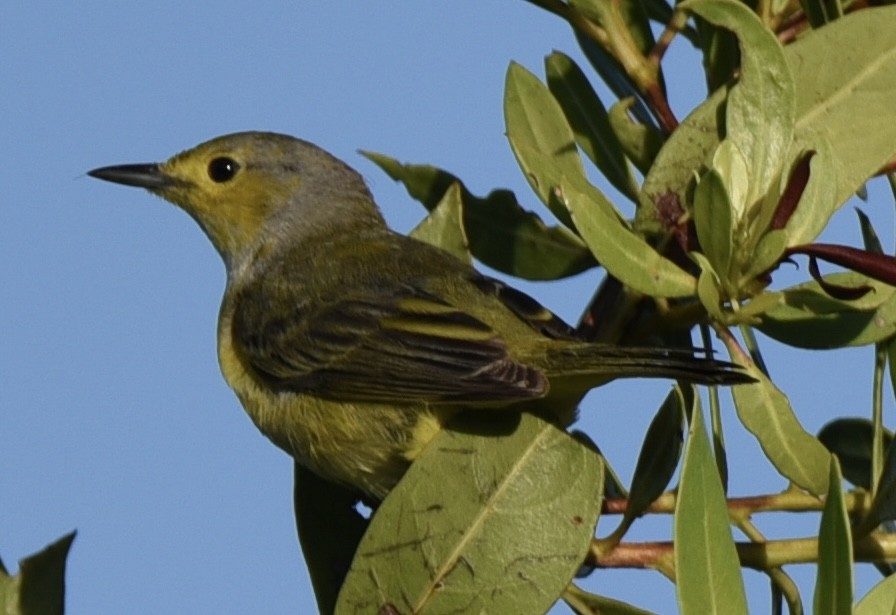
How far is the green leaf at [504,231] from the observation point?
3553mm

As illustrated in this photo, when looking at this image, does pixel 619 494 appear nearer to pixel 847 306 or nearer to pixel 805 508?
pixel 805 508

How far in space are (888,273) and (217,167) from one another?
10.4 ft

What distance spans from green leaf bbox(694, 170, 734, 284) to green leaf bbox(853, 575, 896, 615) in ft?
2.21

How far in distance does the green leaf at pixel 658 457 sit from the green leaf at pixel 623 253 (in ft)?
0.82

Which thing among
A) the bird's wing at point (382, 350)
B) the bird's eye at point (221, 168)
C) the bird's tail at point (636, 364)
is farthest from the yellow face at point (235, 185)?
the bird's tail at point (636, 364)

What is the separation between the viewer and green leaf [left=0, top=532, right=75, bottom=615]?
2.50m

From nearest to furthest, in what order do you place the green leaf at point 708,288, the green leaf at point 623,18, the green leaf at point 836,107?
the green leaf at point 708,288
the green leaf at point 836,107
the green leaf at point 623,18

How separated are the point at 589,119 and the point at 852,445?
1.06 meters

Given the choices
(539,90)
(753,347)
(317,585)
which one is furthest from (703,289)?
(317,585)

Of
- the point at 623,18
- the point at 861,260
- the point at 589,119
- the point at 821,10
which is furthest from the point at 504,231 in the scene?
the point at 861,260

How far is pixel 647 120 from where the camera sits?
Answer: 10.8 feet

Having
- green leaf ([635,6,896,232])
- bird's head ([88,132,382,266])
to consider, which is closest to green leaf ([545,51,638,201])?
green leaf ([635,6,896,232])

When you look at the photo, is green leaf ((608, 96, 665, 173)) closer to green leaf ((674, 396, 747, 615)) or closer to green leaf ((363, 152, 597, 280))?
green leaf ((363, 152, 597, 280))

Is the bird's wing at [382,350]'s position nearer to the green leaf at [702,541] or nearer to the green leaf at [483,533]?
the green leaf at [483,533]
